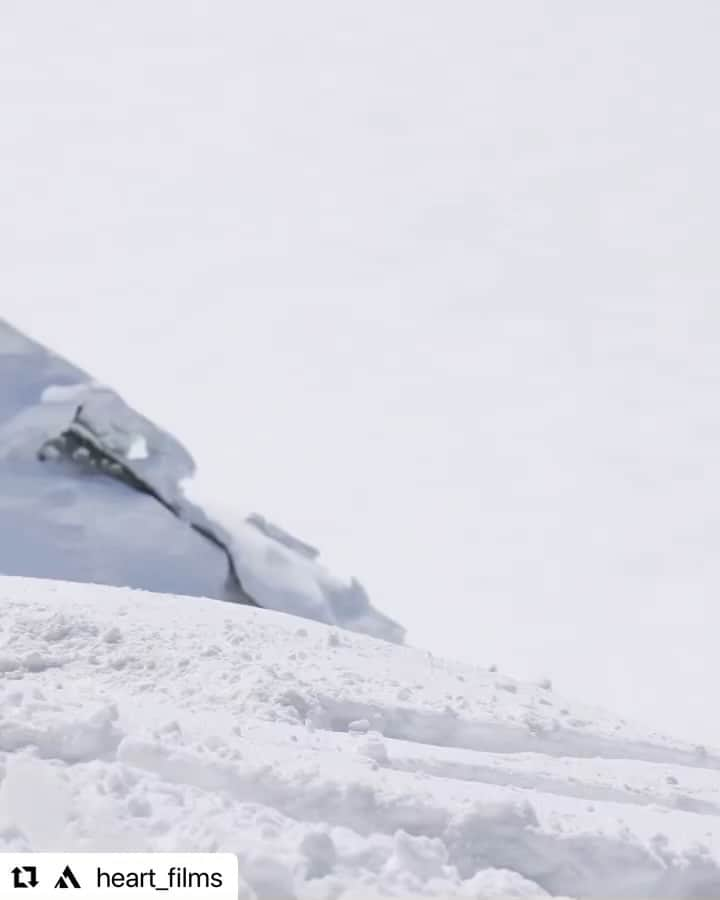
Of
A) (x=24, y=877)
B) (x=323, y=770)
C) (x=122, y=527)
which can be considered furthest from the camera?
(x=122, y=527)

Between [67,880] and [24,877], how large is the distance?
0.09 metres

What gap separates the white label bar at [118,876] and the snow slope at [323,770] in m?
0.04

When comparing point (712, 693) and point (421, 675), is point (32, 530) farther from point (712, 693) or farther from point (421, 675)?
point (712, 693)

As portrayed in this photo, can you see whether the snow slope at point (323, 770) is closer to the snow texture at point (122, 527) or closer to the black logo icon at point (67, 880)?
the black logo icon at point (67, 880)

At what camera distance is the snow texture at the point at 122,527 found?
33.7 feet

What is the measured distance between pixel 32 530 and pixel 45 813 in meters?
7.45

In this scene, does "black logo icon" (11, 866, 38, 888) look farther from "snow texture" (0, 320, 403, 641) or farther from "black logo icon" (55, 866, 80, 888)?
"snow texture" (0, 320, 403, 641)

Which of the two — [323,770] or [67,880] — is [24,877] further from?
[323,770]

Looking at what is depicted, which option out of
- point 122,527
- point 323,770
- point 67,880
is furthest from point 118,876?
point 122,527

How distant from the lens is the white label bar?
2.86 meters

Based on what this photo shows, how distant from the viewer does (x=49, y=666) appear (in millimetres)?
4215

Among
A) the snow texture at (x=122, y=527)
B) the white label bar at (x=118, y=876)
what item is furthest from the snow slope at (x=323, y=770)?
the snow texture at (x=122, y=527)

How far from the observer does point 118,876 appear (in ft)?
9.59

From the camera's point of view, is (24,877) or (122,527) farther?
(122,527)
